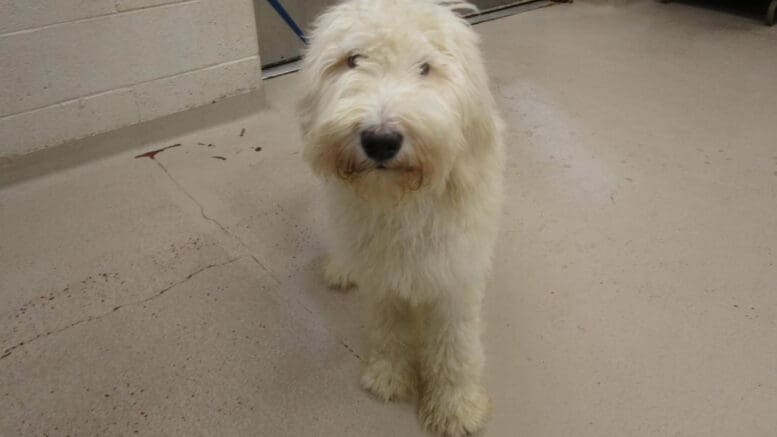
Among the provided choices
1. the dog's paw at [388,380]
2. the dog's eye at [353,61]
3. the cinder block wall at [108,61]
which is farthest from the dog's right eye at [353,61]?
the cinder block wall at [108,61]

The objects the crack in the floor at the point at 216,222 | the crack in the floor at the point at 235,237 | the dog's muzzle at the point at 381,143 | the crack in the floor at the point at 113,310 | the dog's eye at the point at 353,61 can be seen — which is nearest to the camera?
the dog's muzzle at the point at 381,143

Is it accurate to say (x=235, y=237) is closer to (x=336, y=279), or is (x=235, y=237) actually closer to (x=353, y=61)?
(x=336, y=279)

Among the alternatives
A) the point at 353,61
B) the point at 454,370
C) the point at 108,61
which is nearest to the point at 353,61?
the point at 353,61

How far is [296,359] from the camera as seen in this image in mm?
1504

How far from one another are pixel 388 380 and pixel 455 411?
198 mm

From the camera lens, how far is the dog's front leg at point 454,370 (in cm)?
127

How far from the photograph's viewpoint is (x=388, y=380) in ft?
4.58

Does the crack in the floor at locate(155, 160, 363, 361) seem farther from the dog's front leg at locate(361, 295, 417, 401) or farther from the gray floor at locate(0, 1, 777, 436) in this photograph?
the dog's front leg at locate(361, 295, 417, 401)

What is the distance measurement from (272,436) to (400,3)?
1.05 m

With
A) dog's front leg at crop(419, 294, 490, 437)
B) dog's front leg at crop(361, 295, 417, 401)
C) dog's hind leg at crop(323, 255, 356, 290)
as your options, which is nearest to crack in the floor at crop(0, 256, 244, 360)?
dog's hind leg at crop(323, 255, 356, 290)

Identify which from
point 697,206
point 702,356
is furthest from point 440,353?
point 697,206

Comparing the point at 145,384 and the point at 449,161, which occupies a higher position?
the point at 449,161

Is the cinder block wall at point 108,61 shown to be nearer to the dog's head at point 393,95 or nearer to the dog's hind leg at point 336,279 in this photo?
the dog's hind leg at point 336,279

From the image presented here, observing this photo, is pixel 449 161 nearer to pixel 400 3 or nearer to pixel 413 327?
pixel 400 3
